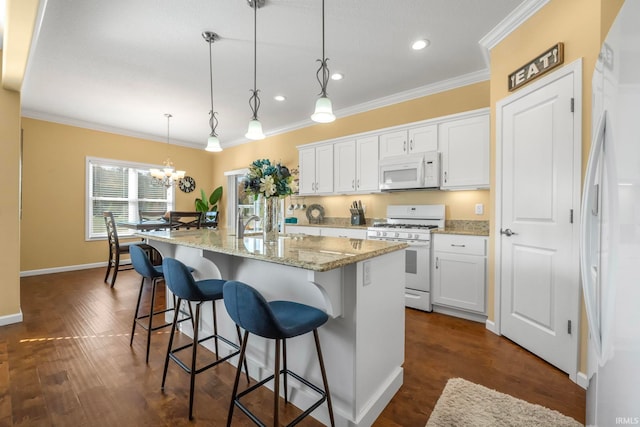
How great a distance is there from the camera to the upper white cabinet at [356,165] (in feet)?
13.1

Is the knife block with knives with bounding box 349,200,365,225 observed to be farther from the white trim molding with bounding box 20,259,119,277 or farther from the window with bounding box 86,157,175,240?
the white trim molding with bounding box 20,259,119,277

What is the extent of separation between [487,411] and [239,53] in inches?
142

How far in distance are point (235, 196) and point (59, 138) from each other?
325 cm

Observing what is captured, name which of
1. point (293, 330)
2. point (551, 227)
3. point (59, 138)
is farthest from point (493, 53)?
point (59, 138)

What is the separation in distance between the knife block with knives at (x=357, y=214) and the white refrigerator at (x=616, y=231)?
331 centimetres

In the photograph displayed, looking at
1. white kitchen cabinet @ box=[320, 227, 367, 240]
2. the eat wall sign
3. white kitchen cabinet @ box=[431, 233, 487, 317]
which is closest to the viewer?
the eat wall sign

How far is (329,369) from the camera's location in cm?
156

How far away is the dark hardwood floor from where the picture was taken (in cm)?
163

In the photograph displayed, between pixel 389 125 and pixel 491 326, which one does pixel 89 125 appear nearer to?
pixel 389 125

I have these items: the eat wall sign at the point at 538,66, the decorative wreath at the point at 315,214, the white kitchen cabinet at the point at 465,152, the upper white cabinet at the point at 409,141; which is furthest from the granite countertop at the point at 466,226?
the decorative wreath at the point at 315,214

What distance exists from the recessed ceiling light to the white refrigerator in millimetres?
2043

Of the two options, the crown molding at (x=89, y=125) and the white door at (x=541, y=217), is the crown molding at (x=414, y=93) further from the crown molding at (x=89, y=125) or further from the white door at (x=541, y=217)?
the crown molding at (x=89, y=125)

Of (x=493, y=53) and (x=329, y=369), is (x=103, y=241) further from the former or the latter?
(x=493, y=53)

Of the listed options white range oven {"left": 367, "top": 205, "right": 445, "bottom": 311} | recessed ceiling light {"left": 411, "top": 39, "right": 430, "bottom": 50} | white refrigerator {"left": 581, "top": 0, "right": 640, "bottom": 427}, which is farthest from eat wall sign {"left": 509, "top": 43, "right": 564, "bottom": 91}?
white range oven {"left": 367, "top": 205, "right": 445, "bottom": 311}
